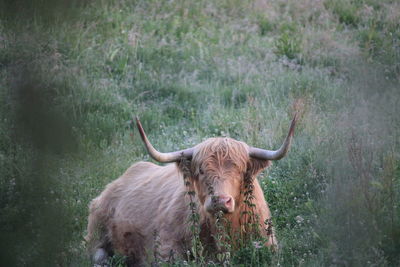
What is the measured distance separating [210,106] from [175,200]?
360 cm

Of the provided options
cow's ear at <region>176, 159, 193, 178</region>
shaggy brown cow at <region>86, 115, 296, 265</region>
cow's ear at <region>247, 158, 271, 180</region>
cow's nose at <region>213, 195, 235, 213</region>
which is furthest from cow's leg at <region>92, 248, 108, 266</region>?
cow's nose at <region>213, 195, 235, 213</region>

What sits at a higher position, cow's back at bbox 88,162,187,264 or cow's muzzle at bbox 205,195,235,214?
cow's muzzle at bbox 205,195,235,214

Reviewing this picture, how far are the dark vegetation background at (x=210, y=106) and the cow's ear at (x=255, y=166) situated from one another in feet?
2.00

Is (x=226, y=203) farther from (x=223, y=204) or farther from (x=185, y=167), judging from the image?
(x=185, y=167)

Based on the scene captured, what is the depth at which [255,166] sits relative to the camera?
5.44m

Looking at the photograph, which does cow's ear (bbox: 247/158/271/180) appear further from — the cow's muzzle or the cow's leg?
the cow's leg

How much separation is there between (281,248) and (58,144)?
3204 mm

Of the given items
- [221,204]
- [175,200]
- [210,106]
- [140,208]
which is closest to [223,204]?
[221,204]

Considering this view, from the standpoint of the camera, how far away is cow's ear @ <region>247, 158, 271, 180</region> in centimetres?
540

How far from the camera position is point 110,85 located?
10062mm

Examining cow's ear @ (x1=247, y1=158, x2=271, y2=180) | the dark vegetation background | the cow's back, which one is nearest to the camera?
the dark vegetation background

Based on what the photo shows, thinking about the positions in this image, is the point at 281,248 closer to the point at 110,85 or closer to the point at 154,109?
the point at 154,109

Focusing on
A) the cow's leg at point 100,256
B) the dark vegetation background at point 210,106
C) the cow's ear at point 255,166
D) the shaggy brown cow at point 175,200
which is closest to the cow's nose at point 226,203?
the shaggy brown cow at point 175,200

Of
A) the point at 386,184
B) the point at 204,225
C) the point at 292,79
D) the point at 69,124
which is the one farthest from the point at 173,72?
the point at 69,124
